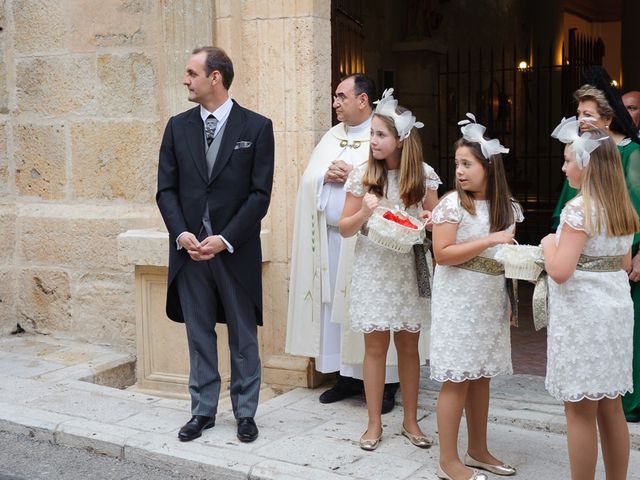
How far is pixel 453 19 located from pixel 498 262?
29.4 ft

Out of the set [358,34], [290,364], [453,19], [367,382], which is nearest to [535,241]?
[453,19]

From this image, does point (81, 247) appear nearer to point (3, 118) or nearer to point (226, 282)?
point (3, 118)

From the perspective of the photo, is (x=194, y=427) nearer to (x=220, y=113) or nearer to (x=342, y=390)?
(x=342, y=390)

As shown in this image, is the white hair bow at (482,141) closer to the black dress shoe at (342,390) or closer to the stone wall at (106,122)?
the stone wall at (106,122)

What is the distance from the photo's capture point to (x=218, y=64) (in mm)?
5355

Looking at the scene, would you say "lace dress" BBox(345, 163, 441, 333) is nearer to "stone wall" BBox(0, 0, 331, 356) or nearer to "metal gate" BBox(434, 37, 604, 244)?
"stone wall" BBox(0, 0, 331, 356)

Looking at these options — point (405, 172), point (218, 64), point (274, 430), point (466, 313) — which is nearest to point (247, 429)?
point (274, 430)

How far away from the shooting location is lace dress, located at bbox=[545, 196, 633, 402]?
4.10m

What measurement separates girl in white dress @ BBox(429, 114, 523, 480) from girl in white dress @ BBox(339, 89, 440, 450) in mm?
555

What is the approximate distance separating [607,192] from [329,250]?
229 cm

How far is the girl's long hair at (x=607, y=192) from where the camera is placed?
4.04 metres

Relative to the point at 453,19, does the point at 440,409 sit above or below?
below

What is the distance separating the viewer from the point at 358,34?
292 inches

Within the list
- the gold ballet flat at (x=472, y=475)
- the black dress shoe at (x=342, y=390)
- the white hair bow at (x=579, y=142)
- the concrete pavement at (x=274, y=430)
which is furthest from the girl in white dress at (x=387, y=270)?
the white hair bow at (x=579, y=142)
